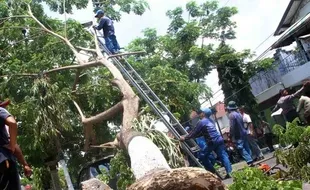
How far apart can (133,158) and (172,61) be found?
55.9 ft

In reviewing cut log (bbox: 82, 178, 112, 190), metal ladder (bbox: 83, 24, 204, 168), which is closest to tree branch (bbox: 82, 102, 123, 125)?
metal ladder (bbox: 83, 24, 204, 168)

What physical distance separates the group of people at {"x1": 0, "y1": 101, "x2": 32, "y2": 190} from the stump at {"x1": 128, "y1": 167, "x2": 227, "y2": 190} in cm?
128

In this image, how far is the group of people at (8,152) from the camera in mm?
3740

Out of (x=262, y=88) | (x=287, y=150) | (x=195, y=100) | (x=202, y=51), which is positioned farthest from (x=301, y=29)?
(x=287, y=150)

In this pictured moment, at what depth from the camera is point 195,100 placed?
51.7ft

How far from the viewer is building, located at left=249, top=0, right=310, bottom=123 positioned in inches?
607

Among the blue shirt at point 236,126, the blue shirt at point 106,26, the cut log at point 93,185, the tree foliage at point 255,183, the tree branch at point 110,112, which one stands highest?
the blue shirt at point 106,26

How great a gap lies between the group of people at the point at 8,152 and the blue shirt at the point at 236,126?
4.80m

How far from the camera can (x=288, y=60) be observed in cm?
1933

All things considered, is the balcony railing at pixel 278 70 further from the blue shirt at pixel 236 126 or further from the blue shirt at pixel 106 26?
the blue shirt at pixel 236 126

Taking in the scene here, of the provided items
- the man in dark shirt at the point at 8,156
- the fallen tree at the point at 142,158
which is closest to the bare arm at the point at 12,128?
the man in dark shirt at the point at 8,156

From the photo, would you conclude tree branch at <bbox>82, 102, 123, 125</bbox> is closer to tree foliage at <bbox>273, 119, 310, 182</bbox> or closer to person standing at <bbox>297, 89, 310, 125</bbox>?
person standing at <bbox>297, 89, 310, 125</bbox>

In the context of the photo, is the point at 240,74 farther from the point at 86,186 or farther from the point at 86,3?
the point at 86,186

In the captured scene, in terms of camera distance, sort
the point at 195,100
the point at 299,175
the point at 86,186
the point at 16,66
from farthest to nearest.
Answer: the point at 195,100, the point at 16,66, the point at 86,186, the point at 299,175
